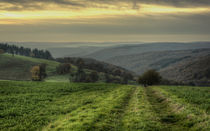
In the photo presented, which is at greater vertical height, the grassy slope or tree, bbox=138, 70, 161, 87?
tree, bbox=138, 70, 161, 87

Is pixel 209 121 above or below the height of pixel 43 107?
above

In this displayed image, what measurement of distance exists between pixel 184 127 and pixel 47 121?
11640 mm

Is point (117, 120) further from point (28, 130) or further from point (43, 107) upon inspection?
point (43, 107)

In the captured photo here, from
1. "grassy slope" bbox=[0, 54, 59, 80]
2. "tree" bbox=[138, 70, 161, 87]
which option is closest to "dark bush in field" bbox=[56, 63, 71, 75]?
"grassy slope" bbox=[0, 54, 59, 80]

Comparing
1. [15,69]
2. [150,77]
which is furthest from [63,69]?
[150,77]

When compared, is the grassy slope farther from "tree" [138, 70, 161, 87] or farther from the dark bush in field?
"tree" [138, 70, 161, 87]

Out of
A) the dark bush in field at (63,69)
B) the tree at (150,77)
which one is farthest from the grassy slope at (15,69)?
the tree at (150,77)

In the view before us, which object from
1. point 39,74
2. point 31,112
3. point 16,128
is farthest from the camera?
point 39,74

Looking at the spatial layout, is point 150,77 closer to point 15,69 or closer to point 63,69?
point 63,69

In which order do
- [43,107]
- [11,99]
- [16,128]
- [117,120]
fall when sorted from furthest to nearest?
[11,99] < [43,107] < [117,120] < [16,128]

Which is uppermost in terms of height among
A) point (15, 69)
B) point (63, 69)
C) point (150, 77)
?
point (150, 77)

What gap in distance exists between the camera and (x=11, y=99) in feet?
89.4

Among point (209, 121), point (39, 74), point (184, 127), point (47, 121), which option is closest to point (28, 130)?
point (47, 121)

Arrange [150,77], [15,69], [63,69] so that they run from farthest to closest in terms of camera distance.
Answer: [15,69]
[63,69]
[150,77]
